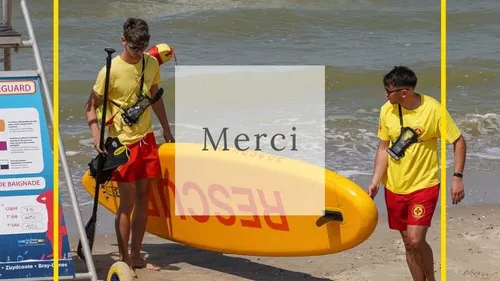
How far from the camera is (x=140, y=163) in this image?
24.7ft

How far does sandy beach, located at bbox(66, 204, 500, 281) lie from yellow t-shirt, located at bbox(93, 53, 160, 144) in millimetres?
961

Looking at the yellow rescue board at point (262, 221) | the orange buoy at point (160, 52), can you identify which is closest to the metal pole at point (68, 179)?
the orange buoy at point (160, 52)

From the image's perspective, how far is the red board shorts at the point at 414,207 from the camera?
22.1 ft

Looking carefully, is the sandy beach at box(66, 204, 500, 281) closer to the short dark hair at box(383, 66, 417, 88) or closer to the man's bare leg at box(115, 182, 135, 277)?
the man's bare leg at box(115, 182, 135, 277)

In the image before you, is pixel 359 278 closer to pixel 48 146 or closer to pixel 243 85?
pixel 48 146

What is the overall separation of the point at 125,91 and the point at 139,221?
2.97 ft

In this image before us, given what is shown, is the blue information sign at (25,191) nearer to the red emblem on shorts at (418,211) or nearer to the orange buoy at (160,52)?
the orange buoy at (160,52)

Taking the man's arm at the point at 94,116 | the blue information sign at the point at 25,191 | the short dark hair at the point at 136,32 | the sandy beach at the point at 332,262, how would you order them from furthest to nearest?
1. the sandy beach at the point at 332,262
2. the man's arm at the point at 94,116
3. the short dark hair at the point at 136,32
4. the blue information sign at the point at 25,191

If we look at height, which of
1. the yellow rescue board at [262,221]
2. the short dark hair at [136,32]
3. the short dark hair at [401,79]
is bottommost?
the yellow rescue board at [262,221]

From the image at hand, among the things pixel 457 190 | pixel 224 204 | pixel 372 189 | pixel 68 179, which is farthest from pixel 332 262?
pixel 68 179

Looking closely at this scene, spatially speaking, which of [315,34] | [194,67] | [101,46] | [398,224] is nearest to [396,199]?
[398,224]

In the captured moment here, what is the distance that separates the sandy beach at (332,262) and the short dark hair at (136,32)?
1576 mm

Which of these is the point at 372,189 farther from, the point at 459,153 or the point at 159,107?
the point at 159,107

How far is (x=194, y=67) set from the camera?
1658cm
